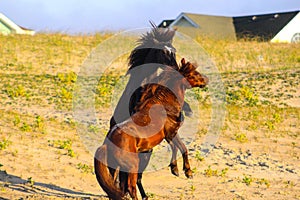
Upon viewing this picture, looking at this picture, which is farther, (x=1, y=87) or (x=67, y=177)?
(x=1, y=87)

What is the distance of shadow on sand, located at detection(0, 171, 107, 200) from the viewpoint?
9.30 m

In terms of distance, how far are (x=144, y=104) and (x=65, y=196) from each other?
2.97m

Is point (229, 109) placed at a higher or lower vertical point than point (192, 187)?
lower

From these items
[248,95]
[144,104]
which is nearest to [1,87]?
[248,95]

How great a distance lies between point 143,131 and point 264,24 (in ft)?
132

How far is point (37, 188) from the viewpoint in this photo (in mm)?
9648

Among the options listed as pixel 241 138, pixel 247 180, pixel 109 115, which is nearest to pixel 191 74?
pixel 247 180

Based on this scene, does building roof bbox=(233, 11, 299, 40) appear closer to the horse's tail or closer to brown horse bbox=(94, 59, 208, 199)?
brown horse bbox=(94, 59, 208, 199)

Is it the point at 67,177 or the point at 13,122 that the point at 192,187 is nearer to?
the point at 67,177

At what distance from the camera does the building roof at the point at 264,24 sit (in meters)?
43.8

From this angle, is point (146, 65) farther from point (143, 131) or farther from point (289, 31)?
point (289, 31)

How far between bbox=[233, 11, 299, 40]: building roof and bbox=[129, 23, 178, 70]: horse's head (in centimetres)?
3490

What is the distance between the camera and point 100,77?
20.6 meters

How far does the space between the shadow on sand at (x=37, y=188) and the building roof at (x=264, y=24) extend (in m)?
34.3
